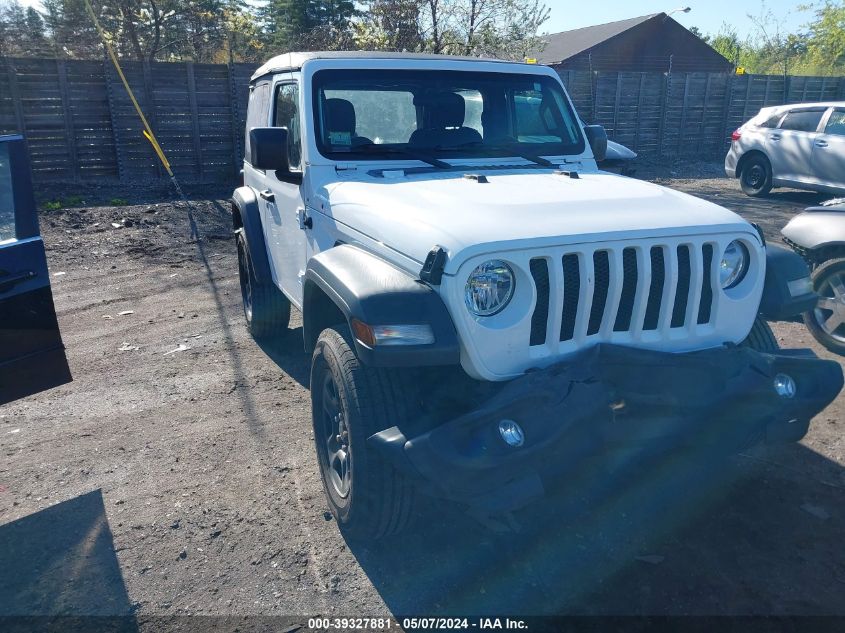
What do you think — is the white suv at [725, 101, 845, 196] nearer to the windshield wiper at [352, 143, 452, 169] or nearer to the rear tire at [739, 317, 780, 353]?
the rear tire at [739, 317, 780, 353]

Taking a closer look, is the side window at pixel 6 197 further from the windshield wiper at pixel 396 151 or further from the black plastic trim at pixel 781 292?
the black plastic trim at pixel 781 292

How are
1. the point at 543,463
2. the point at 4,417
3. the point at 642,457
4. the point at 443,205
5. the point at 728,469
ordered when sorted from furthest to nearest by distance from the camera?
the point at 4,417
the point at 728,469
the point at 443,205
the point at 642,457
the point at 543,463

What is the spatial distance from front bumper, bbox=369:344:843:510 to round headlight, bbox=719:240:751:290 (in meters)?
0.34

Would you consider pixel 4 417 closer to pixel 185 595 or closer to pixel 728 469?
pixel 185 595

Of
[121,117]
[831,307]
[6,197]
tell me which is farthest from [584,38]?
[6,197]

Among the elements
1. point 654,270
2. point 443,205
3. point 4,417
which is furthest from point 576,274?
point 4,417

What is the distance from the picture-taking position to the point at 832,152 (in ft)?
37.0

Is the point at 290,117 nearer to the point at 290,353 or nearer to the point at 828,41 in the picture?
the point at 290,353

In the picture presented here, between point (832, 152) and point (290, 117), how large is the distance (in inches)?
411

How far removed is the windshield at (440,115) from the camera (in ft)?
13.1

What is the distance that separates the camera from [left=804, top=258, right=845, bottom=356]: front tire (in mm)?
5055

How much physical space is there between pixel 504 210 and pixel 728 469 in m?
1.96

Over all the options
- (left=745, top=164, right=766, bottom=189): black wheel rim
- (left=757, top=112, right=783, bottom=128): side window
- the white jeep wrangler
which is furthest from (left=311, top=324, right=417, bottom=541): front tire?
(left=745, top=164, right=766, bottom=189): black wheel rim

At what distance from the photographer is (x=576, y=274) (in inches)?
106
